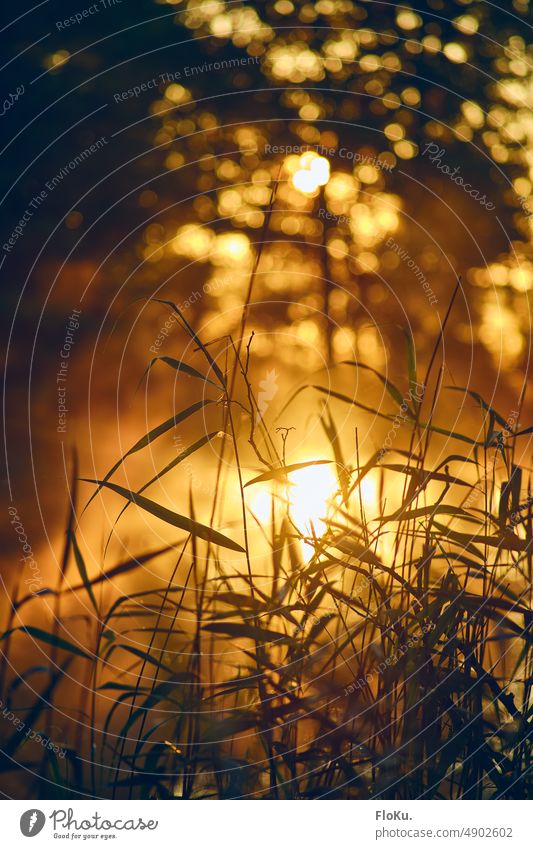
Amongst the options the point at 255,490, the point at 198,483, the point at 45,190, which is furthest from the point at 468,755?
the point at 45,190

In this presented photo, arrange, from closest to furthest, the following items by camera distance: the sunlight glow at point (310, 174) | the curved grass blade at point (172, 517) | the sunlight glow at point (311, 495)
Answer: the curved grass blade at point (172, 517) < the sunlight glow at point (311, 495) < the sunlight glow at point (310, 174)

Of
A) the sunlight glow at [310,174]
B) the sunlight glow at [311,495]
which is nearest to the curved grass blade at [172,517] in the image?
the sunlight glow at [311,495]

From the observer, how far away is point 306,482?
140 cm

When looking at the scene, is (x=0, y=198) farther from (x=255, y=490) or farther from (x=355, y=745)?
(x=355, y=745)

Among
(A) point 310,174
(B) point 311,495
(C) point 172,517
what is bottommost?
(C) point 172,517

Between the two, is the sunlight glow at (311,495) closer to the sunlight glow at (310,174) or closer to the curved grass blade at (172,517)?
the curved grass blade at (172,517)
